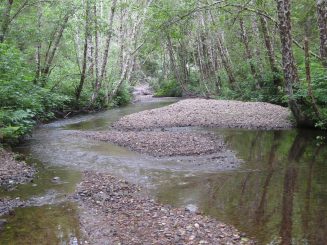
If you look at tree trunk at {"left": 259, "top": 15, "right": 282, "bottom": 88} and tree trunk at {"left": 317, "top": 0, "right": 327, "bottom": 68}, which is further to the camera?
tree trunk at {"left": 259, "top": 15, "right": 282, "bottom": 88}

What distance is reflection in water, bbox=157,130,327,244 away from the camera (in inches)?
242

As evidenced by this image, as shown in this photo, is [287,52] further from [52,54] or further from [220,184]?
[52,54]

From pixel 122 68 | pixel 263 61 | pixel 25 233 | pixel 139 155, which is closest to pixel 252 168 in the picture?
pixel 139 155

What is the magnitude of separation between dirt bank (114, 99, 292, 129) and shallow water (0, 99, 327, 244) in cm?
266

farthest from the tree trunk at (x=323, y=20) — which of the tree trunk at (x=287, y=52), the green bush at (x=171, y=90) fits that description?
the green bush at (x=171, y=90)

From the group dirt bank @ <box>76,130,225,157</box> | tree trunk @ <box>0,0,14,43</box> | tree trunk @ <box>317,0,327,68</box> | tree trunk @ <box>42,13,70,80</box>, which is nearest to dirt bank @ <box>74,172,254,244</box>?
dirt bank @ <box>76,130,225,157</box>

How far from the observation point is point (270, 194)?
788 cm

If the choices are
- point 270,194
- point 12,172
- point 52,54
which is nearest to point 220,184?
point 270,194

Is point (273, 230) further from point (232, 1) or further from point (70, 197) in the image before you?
point (232, 1)

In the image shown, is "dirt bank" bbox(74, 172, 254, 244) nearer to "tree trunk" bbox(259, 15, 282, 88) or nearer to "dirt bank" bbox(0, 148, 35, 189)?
"dirt bank" bbox(0, 148, 35, 189)

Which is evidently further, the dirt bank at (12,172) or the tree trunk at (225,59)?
the tree trunk at (225,59)

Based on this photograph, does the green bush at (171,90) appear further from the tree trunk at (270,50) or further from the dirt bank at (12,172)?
the dirt bank at (12,172)

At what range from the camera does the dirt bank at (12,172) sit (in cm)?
897

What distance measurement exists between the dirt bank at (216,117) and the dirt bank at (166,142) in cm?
283
